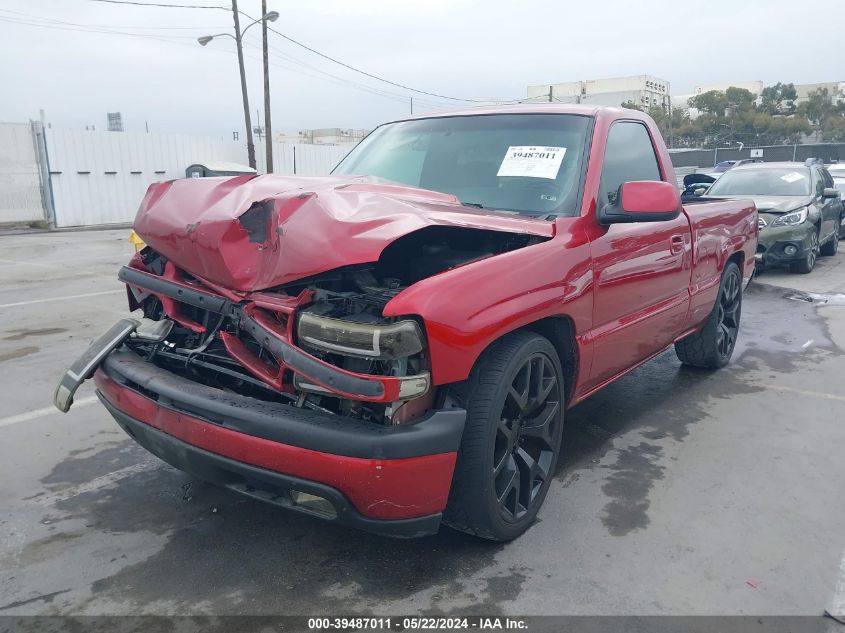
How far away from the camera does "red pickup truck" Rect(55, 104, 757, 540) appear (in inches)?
94.3

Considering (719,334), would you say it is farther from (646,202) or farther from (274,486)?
(274,486)

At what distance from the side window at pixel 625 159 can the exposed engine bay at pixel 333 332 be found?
2.95 feet

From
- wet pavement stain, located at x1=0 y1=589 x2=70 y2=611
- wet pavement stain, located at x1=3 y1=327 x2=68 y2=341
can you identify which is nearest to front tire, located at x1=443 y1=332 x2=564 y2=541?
wet pavement stain, located at x1=0 y1=589 x2=70 y2=611

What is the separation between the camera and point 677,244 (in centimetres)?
426

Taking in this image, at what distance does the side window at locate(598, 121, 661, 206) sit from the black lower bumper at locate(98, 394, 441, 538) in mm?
1895

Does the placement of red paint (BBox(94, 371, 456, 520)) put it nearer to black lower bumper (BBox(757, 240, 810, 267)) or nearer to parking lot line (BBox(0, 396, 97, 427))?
parking lot line (BBox(0, 396, 97, 427))

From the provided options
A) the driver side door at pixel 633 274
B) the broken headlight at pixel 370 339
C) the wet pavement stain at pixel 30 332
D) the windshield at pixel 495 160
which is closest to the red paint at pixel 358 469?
the broken headlight at pixel 370 339

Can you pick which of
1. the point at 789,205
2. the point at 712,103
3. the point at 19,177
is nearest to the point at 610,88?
the point at 712,103

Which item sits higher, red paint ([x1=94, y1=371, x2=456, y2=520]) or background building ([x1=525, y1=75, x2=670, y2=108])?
background building ([x1=525, y1=75, x2=670, y2=108])

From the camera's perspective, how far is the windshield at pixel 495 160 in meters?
3.53

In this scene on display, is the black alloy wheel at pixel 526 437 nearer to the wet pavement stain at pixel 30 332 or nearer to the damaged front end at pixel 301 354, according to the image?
the damaged front end at pixel 301 354

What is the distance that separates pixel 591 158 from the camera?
360 cm

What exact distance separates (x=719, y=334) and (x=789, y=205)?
5.85m

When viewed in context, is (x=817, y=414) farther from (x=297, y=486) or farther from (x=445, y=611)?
(x=297, y=486)
